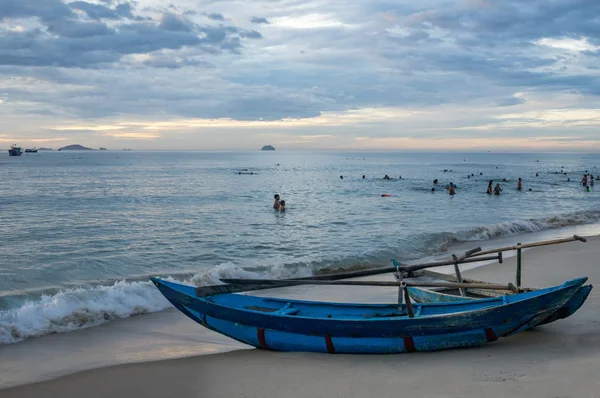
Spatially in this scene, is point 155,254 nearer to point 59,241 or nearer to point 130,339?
point 59,241

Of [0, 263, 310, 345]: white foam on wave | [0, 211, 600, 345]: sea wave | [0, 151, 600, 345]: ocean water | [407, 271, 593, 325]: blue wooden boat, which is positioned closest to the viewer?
[407, 271, 593, 325]: blue wooden boat

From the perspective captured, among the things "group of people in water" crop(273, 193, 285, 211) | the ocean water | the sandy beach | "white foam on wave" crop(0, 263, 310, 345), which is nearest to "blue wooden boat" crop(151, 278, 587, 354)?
the sandy beach

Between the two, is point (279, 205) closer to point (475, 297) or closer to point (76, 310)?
point (76, 310)

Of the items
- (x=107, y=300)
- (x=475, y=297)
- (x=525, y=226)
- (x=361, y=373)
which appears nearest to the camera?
(x=361, y=373)

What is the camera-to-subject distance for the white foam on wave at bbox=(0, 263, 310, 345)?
9.57 m

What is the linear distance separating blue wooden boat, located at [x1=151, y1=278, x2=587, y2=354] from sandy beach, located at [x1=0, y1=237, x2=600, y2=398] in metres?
0.17

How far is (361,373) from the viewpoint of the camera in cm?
678

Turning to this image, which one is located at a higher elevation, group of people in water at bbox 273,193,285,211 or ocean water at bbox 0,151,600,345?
group of people in water at bbox 273,193,285,211

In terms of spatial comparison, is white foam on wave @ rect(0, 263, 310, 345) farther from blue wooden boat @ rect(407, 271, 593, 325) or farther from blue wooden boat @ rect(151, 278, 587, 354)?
blue wooden boat @ rect(407, 271, 593, 325)

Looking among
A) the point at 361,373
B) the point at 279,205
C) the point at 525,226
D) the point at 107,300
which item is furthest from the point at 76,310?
the point at 279,205

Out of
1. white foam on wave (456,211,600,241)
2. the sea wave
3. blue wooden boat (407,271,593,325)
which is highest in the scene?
blue wooden boat (407,271,593,325)

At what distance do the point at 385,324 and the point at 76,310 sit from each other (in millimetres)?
6478

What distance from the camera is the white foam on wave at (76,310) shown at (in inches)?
377

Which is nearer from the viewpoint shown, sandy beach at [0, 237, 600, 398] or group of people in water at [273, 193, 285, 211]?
sandy beach at [0, 237, 600, 398]
